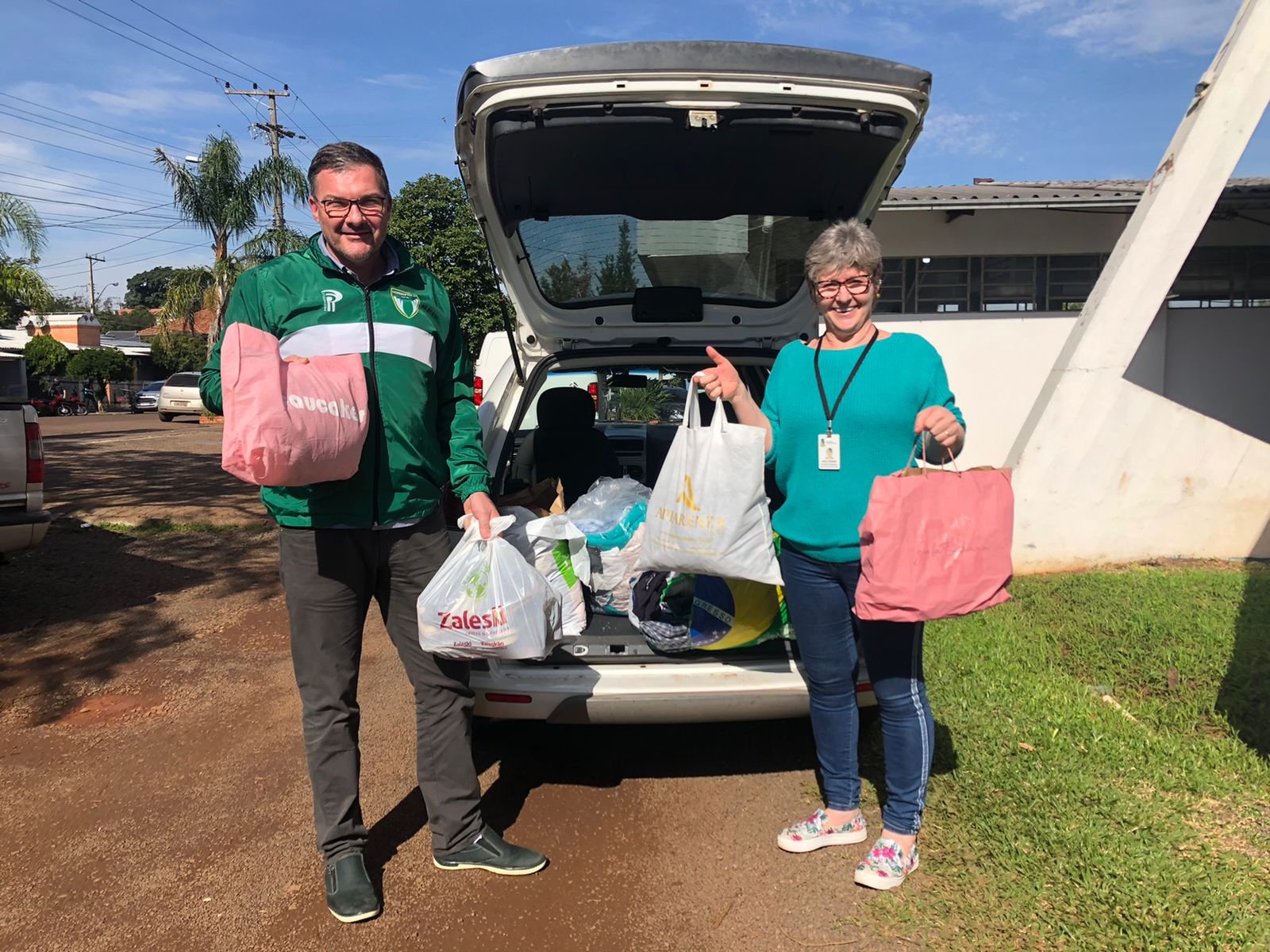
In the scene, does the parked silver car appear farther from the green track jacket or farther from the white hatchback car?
the green track jacket

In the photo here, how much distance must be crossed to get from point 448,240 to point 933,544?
16.6m

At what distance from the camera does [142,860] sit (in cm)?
290

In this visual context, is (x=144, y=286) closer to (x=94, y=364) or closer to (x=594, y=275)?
(x=94, y=364)

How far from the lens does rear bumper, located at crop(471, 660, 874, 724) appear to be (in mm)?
2951

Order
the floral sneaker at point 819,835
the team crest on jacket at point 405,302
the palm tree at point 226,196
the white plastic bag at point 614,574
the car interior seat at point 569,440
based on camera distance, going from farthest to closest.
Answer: the palm tree at point 226,196
the car interior seat at point 569,440
the white plastic bag at point 614,574
the floral sneaker at point 819,835
the team crest on jacket at point 405,302

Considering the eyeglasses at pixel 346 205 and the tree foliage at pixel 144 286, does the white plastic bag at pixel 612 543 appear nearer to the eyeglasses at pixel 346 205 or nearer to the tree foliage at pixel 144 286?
the eyeglasses at pixel 346 205

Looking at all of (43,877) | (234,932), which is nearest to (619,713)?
(234,932)

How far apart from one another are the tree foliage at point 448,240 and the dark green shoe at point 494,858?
45.3ft

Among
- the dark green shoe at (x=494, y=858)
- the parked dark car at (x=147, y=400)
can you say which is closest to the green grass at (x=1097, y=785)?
the dark green shoe at (x=494, y=858)

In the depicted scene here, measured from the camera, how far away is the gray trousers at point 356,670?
2.58 metres

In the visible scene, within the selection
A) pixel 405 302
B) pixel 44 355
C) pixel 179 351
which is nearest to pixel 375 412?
pixel 405 302

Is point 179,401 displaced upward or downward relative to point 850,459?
downward

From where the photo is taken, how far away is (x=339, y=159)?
2.48 metres

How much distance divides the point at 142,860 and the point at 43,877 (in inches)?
10.5
